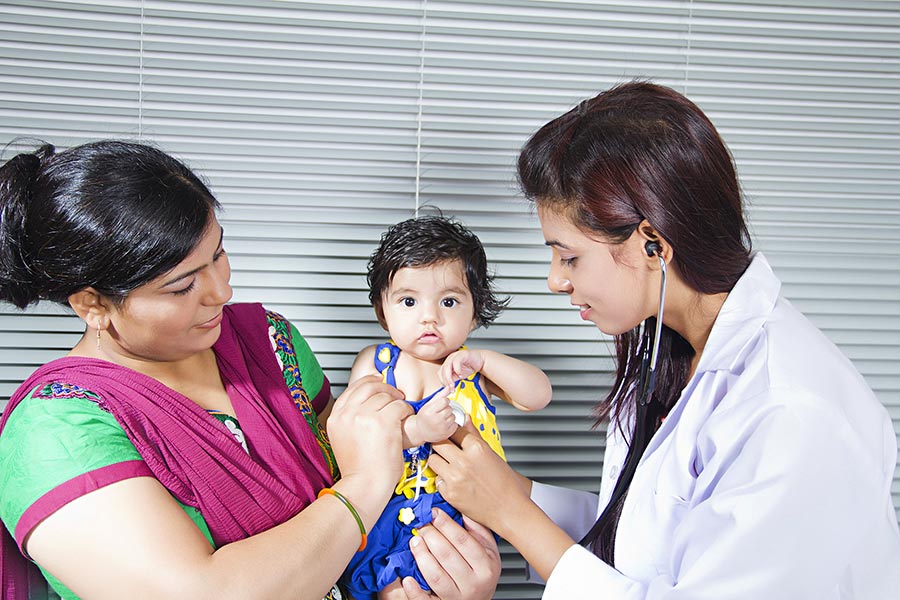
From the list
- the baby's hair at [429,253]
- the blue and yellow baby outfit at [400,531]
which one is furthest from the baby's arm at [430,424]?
the baby's hair at [429,253]

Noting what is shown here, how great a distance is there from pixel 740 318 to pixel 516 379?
1.71 feet

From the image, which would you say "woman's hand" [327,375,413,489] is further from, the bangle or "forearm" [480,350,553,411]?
"forearm" [480,350,553,411]

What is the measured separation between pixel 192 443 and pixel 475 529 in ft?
1.90

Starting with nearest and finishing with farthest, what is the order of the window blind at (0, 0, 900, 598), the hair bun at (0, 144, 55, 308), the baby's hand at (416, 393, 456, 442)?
1. the hair bun at (0, 144, 55, 308)
2. the baby's hand at (416, 393, 456, 442)
3. the window blind at (0, 0, 900, 598)

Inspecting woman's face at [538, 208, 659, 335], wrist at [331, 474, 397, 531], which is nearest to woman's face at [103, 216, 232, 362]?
wrist at [331, 474, 397, 531]

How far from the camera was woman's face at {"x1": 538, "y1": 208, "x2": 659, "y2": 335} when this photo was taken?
1.32 meters

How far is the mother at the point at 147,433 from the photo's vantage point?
108cm

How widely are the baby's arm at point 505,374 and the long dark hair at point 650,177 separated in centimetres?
40

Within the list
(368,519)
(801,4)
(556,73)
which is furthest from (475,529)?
(801,4)

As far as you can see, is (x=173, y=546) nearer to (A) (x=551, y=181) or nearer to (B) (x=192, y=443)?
(B) (x=192, y=443)

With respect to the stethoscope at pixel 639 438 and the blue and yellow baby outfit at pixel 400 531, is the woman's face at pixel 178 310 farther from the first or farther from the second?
the stethoscope at pixel 639 438

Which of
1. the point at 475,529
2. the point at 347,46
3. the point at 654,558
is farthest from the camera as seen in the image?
the point at 347,46

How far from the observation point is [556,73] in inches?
76.2

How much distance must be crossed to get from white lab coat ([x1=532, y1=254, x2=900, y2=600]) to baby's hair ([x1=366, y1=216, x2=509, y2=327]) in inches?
20.0
